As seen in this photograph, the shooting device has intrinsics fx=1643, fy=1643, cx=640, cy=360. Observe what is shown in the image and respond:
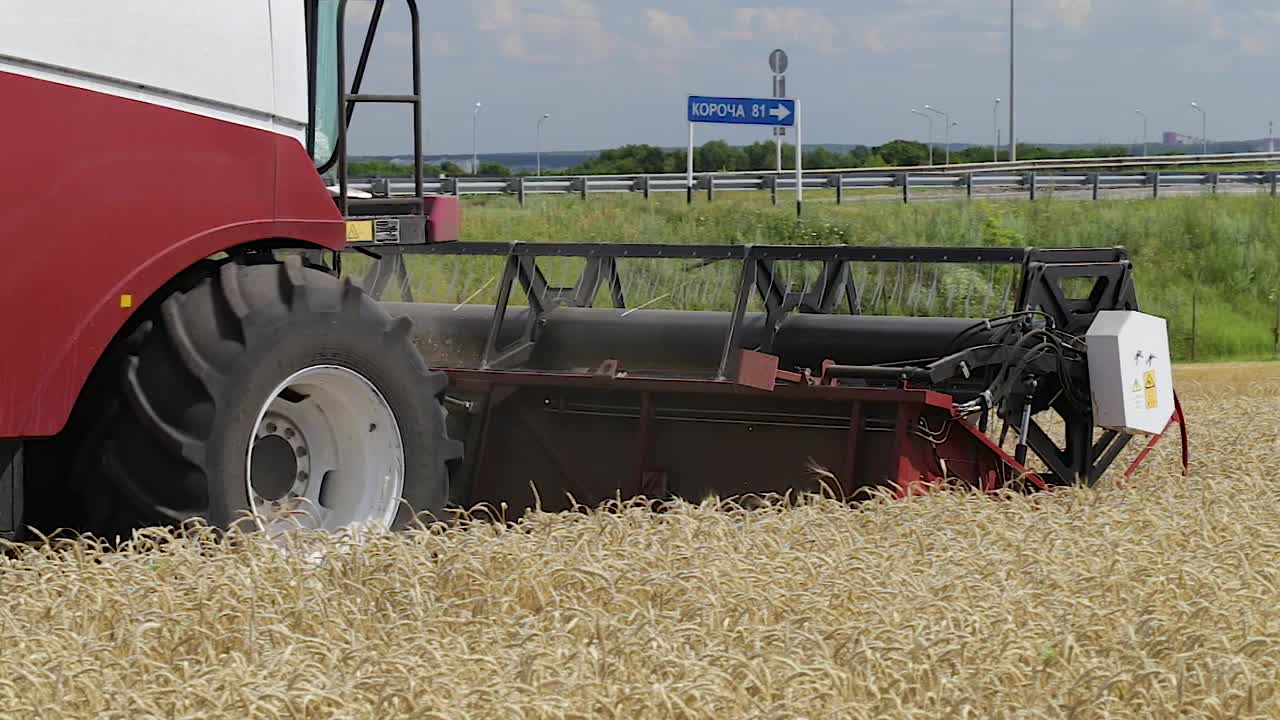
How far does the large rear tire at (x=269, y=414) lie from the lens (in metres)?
4.62

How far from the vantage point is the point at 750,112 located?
2844 cm

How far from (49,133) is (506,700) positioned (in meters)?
2.04

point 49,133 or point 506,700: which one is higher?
point 49,133

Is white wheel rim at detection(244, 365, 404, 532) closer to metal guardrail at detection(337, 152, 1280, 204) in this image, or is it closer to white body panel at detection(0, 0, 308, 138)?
white body panel at detection(0, 0, 308, 138)

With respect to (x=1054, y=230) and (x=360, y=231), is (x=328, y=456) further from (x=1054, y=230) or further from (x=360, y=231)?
(x=1054, y=230)

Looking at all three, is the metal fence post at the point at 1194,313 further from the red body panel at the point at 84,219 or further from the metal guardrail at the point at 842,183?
the red body panel at the point at 84,219

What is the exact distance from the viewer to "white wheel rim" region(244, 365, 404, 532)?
5.17m

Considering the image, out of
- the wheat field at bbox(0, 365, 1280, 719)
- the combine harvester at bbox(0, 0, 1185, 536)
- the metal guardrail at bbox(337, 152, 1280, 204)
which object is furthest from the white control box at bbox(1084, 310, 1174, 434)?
the metal guardrail at bbox(337, 152, 1280, 204)

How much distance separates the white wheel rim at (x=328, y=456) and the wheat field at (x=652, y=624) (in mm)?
281

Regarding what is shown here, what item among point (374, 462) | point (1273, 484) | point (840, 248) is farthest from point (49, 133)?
point (1273, 484)

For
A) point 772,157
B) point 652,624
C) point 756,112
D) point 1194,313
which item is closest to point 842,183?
point 756,112

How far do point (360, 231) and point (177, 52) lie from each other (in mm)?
1084

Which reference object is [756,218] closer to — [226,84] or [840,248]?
[840,248]

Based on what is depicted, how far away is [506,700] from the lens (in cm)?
350
